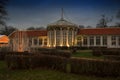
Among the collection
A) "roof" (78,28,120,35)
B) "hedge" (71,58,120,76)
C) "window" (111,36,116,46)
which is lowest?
"hedge" (71,58,120,76)

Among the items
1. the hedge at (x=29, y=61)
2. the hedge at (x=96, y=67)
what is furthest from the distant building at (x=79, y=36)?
the hedge at (x=96, y=67)

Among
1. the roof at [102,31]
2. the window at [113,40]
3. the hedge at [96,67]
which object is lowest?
the hedge at [96,67]

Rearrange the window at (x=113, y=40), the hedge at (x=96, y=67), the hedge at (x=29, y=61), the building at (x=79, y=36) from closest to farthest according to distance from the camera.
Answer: the hedge at (x=96, y=67) < the hedge at (x=29, y=61) < the window at (x=113, y=40) < the building at (x=79, y=36)

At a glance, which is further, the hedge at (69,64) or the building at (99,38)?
the building at (99,38)

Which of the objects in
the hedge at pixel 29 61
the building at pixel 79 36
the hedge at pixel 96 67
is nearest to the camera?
the hedge at pixel 96 67

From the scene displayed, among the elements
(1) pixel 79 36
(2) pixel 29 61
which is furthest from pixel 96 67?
(1) pixel 79 36

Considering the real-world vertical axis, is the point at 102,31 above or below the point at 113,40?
above

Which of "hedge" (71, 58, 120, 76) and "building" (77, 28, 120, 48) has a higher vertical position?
"building" (77, 28, 120, 48)

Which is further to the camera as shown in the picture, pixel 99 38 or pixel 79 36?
pixel 79 36

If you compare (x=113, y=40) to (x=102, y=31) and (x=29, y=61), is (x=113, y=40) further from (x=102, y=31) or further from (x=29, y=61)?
(x=29, y=61)

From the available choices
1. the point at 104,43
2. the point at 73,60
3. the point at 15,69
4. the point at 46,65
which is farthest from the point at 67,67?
the point at 104,43

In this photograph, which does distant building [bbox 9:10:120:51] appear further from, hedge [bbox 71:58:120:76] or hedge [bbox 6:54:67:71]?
hedge [bbox 71:58:120:76]

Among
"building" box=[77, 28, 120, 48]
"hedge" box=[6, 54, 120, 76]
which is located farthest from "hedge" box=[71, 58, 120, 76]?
"building" box=[77, 28, 120, 48]

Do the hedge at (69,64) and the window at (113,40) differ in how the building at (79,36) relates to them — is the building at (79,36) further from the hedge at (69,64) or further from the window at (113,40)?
the hedge at (69,64)
